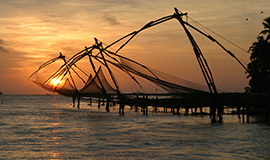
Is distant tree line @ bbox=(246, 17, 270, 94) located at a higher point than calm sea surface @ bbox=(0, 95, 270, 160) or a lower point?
higher

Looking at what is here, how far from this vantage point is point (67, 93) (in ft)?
144

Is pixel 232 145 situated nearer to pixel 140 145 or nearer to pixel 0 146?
pixel 140 145

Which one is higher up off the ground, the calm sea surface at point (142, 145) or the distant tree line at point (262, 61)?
the distant tree line at point (262, 61)

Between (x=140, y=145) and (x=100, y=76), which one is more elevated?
(x=100, y=76)

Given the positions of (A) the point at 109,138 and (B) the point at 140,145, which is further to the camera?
(A) the point at 109,138

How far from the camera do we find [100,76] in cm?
3506

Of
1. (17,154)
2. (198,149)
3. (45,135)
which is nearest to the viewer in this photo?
(17,154)

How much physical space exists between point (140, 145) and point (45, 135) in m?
5.71

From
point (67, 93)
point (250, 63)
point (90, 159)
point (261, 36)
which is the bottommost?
point (90, 159)

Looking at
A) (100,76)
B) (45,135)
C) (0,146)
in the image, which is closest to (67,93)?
(100,76)

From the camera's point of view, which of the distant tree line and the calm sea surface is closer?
the calm sea surface

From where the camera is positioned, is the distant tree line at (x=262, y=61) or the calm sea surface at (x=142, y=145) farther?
the distant tree line at (x=262, y=61)

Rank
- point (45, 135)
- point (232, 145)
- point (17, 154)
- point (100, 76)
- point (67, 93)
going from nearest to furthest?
point (17, 154)
point (232, 145)
point (45, 135)
point (100, 76)
point (67, 93)

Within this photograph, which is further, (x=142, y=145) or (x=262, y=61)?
(x=262, y=61)
